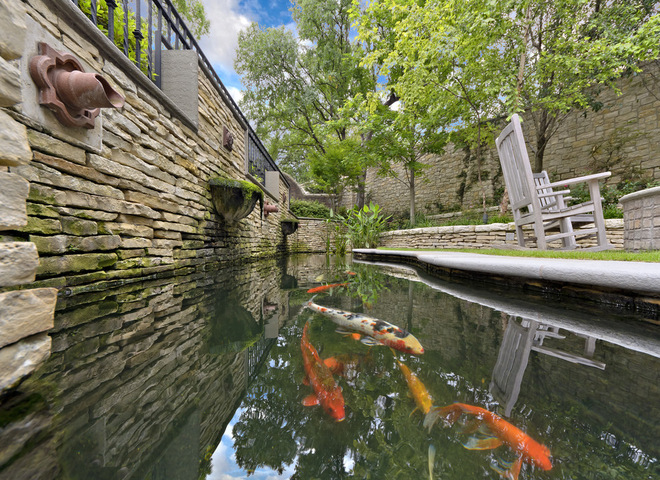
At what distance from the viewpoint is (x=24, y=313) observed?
0.65m

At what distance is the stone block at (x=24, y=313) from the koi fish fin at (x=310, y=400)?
0.76 metres

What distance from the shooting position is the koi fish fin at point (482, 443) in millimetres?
495

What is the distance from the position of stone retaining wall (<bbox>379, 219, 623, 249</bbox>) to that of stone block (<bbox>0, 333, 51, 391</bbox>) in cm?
532

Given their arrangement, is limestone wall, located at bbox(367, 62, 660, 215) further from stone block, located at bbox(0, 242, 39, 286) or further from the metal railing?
stone block, located at bbox(0, 242, 39, 286)

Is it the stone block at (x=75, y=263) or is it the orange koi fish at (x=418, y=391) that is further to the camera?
the stone block at (x=75, y=263)

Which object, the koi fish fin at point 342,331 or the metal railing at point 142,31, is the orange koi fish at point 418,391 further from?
the metal railing at point 142,31

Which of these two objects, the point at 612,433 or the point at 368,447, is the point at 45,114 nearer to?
the point at 368,447

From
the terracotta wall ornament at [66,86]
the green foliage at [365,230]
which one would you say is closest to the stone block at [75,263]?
the terracotta wall ornament at [66,86]

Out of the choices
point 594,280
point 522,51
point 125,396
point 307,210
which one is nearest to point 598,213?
point 594,280

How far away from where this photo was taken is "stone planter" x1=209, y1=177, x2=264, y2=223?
3.27 metres

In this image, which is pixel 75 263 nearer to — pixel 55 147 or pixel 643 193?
pixel 55 147

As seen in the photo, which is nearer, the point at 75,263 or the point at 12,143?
the point at 12,143

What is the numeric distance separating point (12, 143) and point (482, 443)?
135 cm

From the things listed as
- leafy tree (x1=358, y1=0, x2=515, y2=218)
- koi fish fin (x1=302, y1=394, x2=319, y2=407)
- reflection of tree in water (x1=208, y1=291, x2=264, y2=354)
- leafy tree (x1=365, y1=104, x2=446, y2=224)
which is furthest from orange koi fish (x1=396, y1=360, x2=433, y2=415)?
leafy tree (x1=365, y1=104, x2=446, y2=224)
